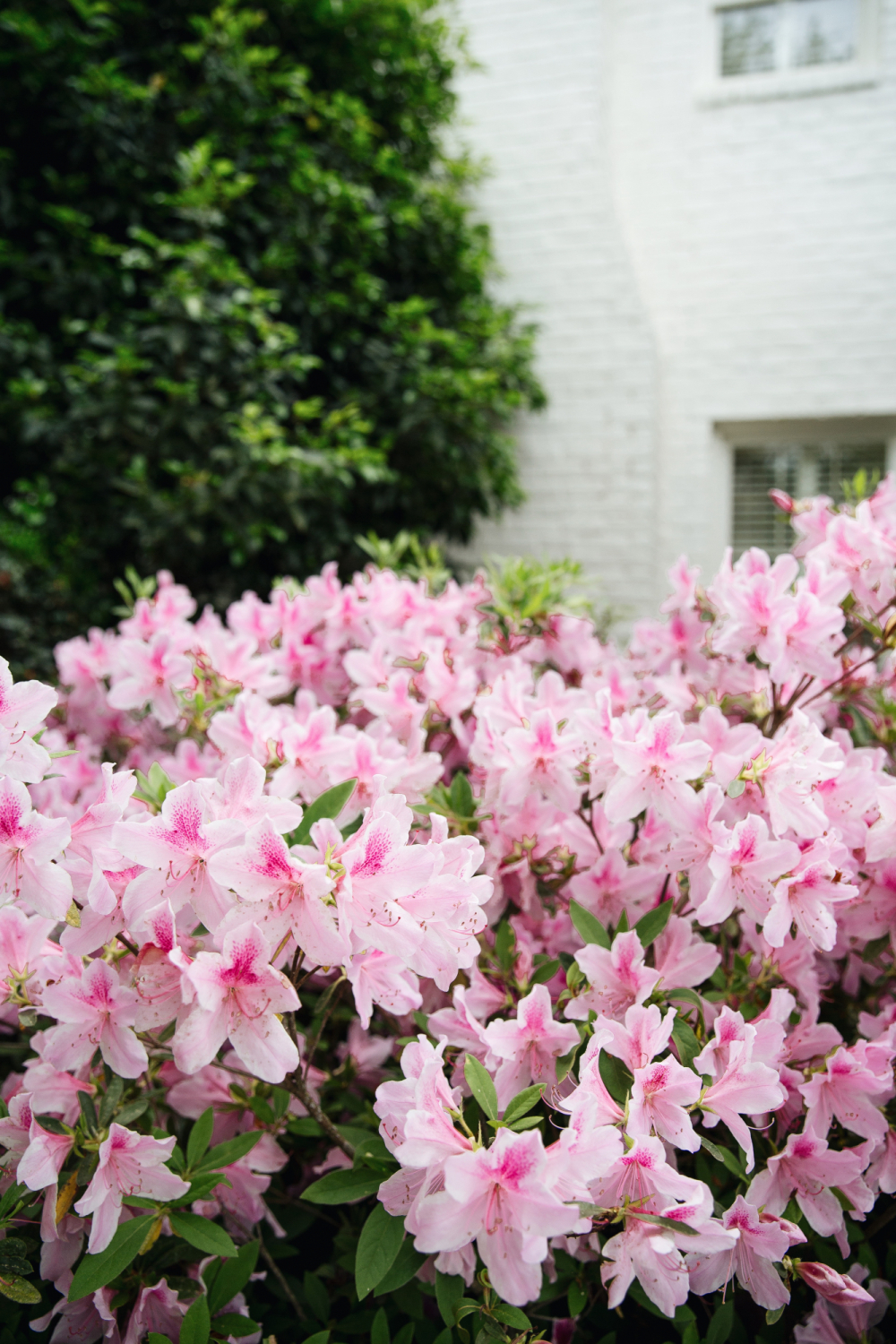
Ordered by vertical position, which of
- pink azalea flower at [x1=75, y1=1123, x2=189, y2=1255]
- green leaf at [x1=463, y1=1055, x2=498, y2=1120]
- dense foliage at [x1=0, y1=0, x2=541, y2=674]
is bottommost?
pink azalea flower at [x1=75, y1=1123, x2=189, y2=1255]

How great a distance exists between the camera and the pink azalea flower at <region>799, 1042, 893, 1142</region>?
72 cm

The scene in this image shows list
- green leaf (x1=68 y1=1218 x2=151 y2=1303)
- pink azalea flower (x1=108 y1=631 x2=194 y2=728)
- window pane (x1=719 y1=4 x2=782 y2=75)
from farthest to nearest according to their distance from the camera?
1. window pane (x1=719 y1=4 x2=782 y2=75)
2. pink azalea flower (x1=108 y1=631 x2=194 y2=728)
3. green leaf (x1=68 y1=1218 x2=151 y2=1303)

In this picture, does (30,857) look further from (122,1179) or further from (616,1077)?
(616,1077)

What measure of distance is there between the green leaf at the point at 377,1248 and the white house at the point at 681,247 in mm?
3252

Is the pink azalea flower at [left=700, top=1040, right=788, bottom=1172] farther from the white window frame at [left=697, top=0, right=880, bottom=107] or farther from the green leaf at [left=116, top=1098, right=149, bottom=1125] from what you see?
the white window frame at [left=697, top=0, right=880, bottom=107]

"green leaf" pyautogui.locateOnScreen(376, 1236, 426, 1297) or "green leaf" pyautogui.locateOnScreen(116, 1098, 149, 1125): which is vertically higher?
"green leaf" pyautogui.locateOnScreen(116, 1098, 149, 1125)

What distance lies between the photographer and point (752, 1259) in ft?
2.17

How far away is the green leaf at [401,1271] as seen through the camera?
0.61 meters

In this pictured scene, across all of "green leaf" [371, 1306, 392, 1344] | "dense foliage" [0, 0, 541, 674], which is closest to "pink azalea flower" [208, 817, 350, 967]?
"green leaf" [371, 1306, 392, 1344]

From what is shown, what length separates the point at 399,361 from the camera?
3.39 m

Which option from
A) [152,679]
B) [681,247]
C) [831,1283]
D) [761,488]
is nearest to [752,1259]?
[831,1283]

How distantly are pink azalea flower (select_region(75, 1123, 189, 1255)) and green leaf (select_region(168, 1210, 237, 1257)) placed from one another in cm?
3

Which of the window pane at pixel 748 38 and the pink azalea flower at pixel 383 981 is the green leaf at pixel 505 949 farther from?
the window pane at pixel 748 38

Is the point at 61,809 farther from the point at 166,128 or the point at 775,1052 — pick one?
the point at 166,128
